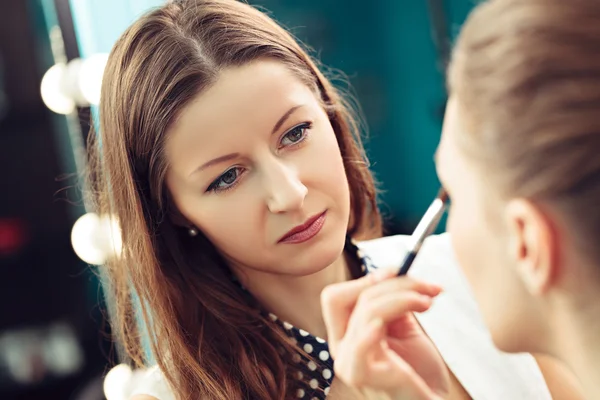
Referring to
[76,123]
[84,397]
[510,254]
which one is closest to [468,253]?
[510,254]

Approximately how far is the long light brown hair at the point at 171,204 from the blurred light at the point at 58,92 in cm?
30

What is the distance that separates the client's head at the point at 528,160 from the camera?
50cm

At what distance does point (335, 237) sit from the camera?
2.76 ft

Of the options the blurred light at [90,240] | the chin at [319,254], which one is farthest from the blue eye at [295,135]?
the blurred light at [90,240]

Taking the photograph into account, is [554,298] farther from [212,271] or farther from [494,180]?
[212,271]

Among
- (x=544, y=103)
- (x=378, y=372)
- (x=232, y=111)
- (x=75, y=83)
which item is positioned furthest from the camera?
(x=75, y=83)

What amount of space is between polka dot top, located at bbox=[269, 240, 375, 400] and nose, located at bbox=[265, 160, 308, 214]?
0.18 metres

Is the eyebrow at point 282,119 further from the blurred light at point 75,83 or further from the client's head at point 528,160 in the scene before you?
the blurred light at point 75,83

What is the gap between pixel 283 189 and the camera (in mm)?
794

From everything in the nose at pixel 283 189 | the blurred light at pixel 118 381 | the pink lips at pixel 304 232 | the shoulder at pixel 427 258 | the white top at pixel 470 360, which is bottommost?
the blurred light at pixel 118 381

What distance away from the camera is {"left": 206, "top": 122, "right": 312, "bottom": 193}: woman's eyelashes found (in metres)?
0.83

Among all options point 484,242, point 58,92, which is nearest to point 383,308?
point 484,242

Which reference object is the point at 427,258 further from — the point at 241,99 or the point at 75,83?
the point at 75,83

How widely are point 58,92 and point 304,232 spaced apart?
0.62 metres
